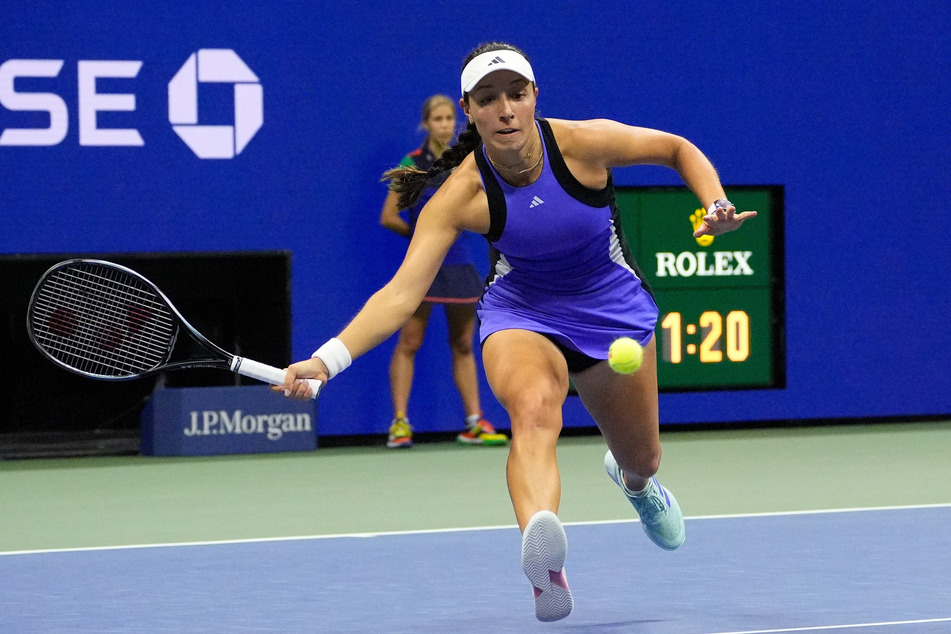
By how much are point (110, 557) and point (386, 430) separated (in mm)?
3358

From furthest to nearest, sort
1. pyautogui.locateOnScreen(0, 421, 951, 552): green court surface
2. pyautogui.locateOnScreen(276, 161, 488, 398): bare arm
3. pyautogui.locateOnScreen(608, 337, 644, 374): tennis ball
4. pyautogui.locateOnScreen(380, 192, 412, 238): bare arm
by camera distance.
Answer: pyautogui.locateOnScreen(380, 192, 412, 238): bare arm
pyautogui.locateOnScreen(0, 421, 951, 552): green court surface
pyautogui.locateOnScreen(608, 337, 644, 374): tennis ball
pyautogui.locateOnScreen(276, 161, 488, 398): bare arm

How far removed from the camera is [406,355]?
324 inches

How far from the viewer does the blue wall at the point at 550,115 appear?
8102mm

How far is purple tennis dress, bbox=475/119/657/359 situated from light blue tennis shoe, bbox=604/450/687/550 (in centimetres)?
63

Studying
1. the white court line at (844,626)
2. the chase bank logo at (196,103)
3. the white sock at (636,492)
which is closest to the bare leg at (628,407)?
the white sock at (636,492)

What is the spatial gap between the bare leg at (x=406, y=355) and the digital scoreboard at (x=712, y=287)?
1212mm

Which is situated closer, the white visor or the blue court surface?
the white visor

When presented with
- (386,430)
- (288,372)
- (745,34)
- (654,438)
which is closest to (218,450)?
(386,430)

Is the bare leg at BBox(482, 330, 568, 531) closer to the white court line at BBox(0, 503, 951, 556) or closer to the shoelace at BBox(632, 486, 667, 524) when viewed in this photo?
the shoelace at BBox(632, 486, 667, 524)

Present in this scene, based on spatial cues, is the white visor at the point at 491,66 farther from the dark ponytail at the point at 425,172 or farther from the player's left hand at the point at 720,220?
the player's left hand at the point at 720,220

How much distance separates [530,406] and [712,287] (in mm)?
5115

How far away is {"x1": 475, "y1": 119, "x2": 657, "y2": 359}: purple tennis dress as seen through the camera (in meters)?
3.95

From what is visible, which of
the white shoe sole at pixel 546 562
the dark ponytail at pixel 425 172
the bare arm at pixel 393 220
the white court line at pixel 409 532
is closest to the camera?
the white shoe sole at pixel 546 562

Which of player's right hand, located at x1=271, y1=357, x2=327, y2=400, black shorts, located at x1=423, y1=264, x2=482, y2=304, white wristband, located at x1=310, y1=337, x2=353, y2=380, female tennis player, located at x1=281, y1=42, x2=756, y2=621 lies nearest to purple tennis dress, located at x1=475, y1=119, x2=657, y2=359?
female tennis player, located at x1=281, y1=42, x2=756, y2=621
